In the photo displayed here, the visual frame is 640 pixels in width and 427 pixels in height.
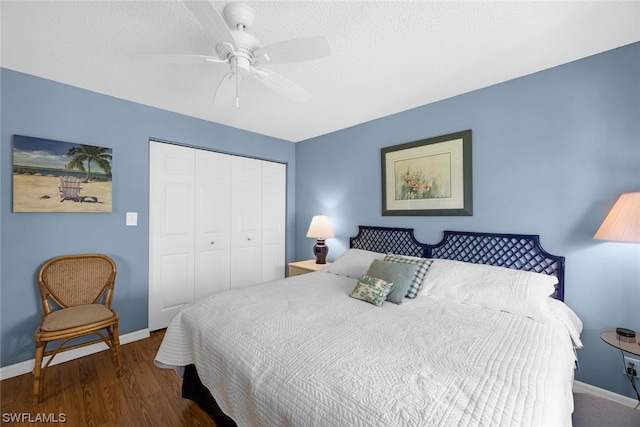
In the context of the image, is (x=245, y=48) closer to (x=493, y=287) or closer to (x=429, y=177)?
(x=429, y=177)

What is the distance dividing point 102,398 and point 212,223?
1854mm

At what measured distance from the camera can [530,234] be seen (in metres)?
2.16

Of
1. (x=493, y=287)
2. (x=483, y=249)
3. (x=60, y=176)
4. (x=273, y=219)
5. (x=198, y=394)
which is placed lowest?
(x=198, y=394)

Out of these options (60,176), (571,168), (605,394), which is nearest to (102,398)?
(60,176)

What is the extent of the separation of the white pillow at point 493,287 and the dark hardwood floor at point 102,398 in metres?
1.87

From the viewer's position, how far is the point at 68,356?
233cm

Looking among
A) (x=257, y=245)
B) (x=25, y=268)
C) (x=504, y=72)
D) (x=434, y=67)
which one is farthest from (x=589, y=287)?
(x=25, y=268)

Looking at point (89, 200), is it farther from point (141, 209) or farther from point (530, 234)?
point (530, 234)

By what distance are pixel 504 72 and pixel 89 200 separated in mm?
3736

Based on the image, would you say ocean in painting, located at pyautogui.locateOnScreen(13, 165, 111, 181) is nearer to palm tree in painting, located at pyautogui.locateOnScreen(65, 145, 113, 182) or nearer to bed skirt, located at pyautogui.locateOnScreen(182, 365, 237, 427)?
palm tree in painting, located at pyautogui.locateOnScreen(65, 145, 113, 182)

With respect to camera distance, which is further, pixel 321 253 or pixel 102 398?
pixel 321 253

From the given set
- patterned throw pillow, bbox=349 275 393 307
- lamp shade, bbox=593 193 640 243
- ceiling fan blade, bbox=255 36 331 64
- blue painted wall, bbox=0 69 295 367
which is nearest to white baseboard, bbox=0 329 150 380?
blue painted wall, bbox=0 69 295 367

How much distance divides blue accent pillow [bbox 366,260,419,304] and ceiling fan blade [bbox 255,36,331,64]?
1.59 m

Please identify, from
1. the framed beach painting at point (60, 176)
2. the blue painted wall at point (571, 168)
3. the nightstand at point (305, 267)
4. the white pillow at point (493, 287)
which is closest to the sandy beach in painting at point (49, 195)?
the framed beach painting at point (60, 176)
